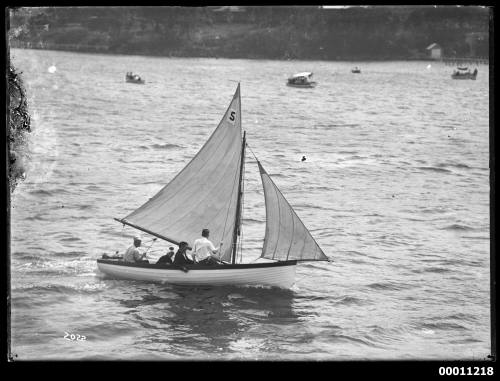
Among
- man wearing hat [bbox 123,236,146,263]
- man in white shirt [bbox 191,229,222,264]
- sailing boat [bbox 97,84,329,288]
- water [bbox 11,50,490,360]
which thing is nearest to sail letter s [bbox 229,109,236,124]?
sailing boat [bbox 97,84,329,288]

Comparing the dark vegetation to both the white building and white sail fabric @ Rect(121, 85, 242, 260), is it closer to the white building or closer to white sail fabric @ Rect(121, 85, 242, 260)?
the white building

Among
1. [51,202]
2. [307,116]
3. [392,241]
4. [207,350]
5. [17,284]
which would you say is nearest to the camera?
[207,350]

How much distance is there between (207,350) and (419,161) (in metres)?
11.1

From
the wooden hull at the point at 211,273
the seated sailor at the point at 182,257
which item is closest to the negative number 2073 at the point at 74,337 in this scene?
the wooden hull at the point at 211,273

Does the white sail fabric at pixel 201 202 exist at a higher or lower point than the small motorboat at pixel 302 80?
lower

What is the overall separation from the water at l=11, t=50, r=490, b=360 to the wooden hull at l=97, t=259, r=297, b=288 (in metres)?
0.39

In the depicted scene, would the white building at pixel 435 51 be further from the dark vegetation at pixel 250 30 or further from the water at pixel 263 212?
the water at pixel 263 212

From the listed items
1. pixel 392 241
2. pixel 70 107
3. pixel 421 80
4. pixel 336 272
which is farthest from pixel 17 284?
pixel 421 80

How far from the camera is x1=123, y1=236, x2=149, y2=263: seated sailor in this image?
28.9 metres

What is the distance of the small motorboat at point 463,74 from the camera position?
30.4 m

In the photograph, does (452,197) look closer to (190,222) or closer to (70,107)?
(190,222)

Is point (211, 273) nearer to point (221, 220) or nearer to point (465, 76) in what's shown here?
point (221, 220)

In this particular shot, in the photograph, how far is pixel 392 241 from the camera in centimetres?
3134

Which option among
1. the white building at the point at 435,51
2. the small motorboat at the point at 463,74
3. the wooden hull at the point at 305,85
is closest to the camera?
the small motorboat at the point at 463,74
